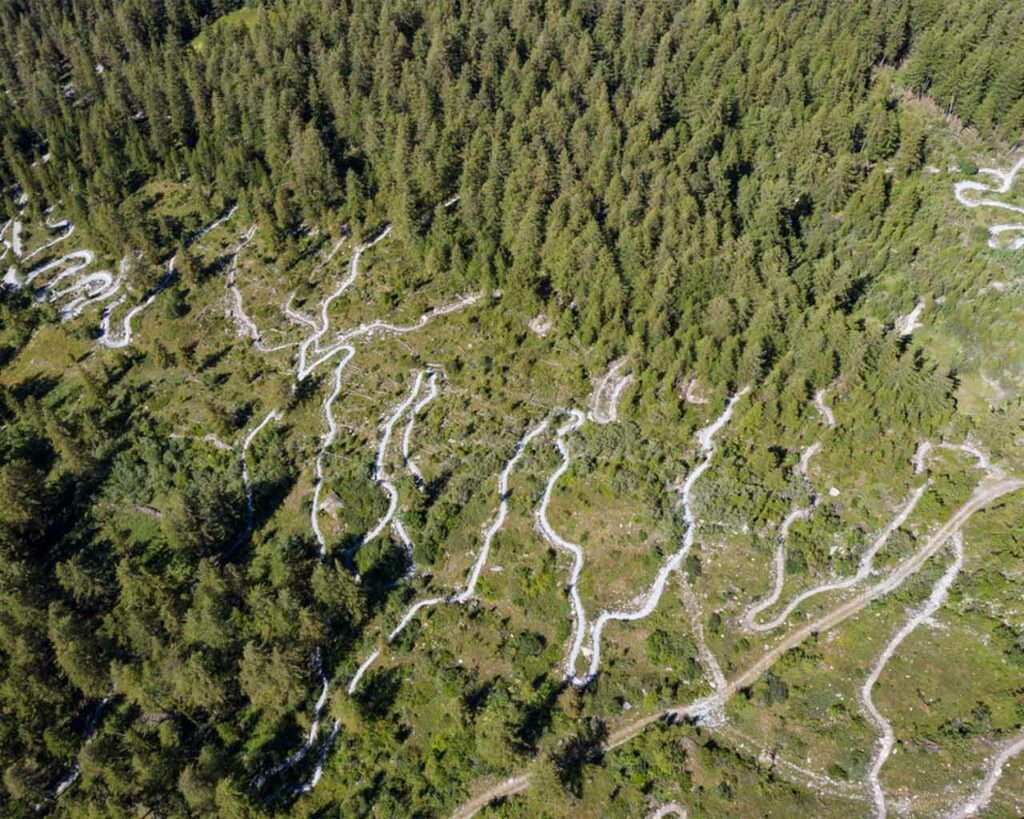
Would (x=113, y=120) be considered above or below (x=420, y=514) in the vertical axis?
above

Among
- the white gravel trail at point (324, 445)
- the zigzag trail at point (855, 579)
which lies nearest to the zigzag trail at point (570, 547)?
the zigzag trail at point (855, 579)

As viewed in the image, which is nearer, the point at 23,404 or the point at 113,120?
the point at 23,404

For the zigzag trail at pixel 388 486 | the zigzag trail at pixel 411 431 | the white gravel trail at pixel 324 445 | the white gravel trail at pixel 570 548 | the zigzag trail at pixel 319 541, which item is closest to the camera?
the zigzag trail at pixel 319 541

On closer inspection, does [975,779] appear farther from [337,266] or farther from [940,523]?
[337,266]

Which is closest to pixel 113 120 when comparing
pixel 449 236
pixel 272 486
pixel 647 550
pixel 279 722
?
pixel 449 236

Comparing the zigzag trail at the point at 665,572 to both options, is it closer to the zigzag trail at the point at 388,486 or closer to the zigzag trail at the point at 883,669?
the zigzag trail at the point at 883,669

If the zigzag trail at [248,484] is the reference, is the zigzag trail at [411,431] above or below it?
above
